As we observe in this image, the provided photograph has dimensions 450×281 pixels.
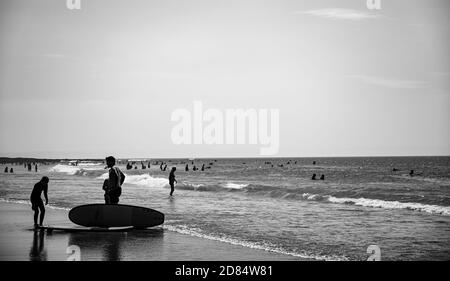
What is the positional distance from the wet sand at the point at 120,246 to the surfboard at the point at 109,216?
41cm

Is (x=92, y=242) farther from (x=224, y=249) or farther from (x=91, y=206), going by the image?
(x=224, y=249)

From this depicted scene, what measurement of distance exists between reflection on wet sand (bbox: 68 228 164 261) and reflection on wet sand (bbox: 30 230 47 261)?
2.25ft

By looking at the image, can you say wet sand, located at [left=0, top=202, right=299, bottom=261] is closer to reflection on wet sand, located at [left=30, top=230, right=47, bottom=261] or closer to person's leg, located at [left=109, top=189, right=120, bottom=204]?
reflection on wet sand, located at [left=30, top=230, right=47, bottom=261]

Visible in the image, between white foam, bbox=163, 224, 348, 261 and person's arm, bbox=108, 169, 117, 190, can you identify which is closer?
white foam, bbox=163, 224, 348, 261

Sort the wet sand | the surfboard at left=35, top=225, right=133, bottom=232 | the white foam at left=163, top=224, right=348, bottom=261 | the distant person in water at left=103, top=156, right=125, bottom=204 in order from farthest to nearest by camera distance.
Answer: the distant person in water at left=103, top=156, right=125, bottom=204, the surfboard at left=35, top=225, right=133, bottom=232, the white foam at left=163, top=224, right=348, bottom=261, the wet sand

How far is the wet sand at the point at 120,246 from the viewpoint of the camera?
31.3 feet

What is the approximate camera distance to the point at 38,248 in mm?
10070

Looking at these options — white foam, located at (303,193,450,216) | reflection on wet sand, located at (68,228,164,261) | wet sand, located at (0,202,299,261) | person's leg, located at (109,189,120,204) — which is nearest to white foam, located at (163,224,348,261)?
wet sand, located at (0,202,299,261)

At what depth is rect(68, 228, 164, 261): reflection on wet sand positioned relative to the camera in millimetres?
9617

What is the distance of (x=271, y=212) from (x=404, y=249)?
844cm

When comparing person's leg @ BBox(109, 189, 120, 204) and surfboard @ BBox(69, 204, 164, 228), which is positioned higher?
person's leg @ BBox(109, 189, 120, 204)

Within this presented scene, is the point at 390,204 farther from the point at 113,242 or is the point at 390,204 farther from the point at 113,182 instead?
the point at 113,242

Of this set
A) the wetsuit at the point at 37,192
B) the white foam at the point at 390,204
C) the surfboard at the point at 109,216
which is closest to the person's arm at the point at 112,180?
the surfboard at the point at 109,216

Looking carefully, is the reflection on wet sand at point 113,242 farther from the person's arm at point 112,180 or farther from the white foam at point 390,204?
the white foam at point 390,204
